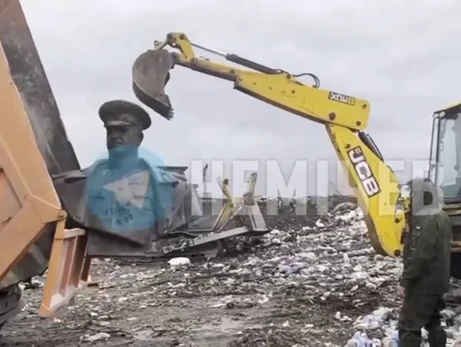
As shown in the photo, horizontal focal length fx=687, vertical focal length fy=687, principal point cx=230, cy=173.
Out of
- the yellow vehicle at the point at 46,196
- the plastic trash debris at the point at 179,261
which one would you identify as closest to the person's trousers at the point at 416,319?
the yellow vehicle at the point at 46,196

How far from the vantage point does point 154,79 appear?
23.5ft

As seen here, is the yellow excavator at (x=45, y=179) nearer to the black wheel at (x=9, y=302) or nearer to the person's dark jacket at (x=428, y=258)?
the black wheel at (x=9, y=302)

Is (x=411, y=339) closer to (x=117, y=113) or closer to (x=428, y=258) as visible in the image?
(x=428, y=258)

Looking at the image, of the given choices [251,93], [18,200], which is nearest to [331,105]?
[251,93]

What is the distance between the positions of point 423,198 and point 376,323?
5.20ft

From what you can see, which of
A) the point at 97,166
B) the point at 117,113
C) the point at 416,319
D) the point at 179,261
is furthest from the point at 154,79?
the point at 179,261

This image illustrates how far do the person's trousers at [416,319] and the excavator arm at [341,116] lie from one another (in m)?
2.49

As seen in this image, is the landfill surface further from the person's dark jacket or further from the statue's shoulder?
the statue's shoulder

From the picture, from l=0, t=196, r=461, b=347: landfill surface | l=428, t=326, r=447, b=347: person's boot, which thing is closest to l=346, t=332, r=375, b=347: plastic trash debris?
l=0, t=196, r=461, b=347: landfill surface

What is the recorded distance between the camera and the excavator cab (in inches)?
285

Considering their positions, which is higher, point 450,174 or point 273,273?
point 450,174

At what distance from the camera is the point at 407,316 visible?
5027 mm

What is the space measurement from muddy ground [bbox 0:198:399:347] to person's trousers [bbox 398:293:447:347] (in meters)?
0.98

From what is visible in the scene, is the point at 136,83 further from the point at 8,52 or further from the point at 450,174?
the point at 450,174
